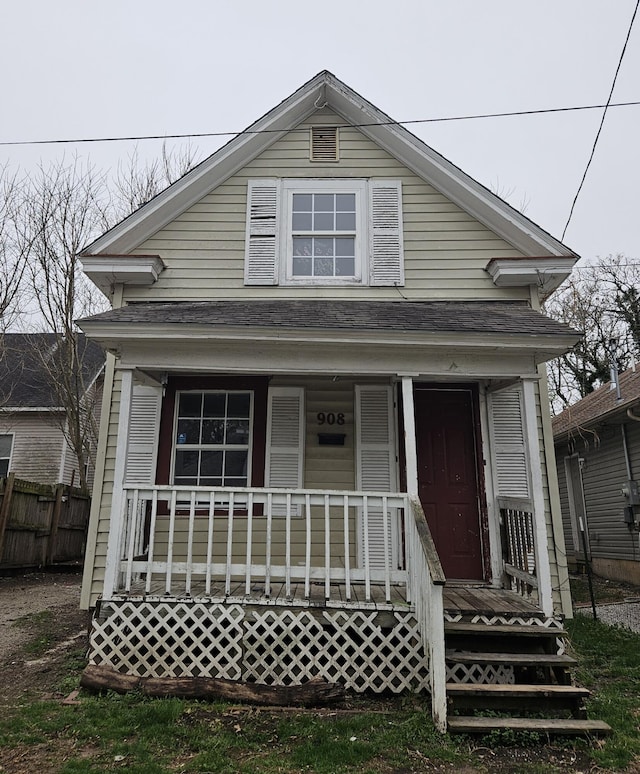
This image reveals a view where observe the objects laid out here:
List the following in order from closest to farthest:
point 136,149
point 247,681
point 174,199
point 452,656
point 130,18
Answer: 1. point 452,656
2. point 247,681
3. point 174,199
4. point 130,18
5. point 136,149

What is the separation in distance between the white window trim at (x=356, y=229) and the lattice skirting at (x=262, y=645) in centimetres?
410

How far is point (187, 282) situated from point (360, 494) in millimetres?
3803

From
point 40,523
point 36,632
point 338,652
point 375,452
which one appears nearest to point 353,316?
point 375,452

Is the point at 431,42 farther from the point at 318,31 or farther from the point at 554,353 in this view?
the point at 554,353

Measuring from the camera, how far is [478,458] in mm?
6383

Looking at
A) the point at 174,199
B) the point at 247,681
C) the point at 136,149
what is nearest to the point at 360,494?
the point at 247,681

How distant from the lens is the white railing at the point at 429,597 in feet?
12.7

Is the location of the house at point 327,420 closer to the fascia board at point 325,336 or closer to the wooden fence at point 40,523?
the fascia board at point 325,336

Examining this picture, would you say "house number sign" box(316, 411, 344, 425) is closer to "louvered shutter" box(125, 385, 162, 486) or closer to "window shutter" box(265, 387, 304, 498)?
"window shutter" box(265, 387, 304, 498)

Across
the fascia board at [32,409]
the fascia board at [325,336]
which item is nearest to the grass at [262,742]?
the fascia board at [325,336]

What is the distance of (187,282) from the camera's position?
23.0 ft

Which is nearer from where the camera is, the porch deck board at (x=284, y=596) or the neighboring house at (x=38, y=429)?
the porch deck board at (x=284, y=596)

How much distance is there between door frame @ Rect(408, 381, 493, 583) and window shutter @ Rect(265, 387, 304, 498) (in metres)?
1.22

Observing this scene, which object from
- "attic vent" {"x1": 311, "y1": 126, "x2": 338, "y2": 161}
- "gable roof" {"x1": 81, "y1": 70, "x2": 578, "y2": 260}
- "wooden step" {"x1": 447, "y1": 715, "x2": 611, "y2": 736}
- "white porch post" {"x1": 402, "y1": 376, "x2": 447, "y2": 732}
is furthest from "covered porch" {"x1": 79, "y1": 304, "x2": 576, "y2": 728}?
"attic vent" {"x1": 311, "y1": 126, "x2": 338, "y2": 161}
